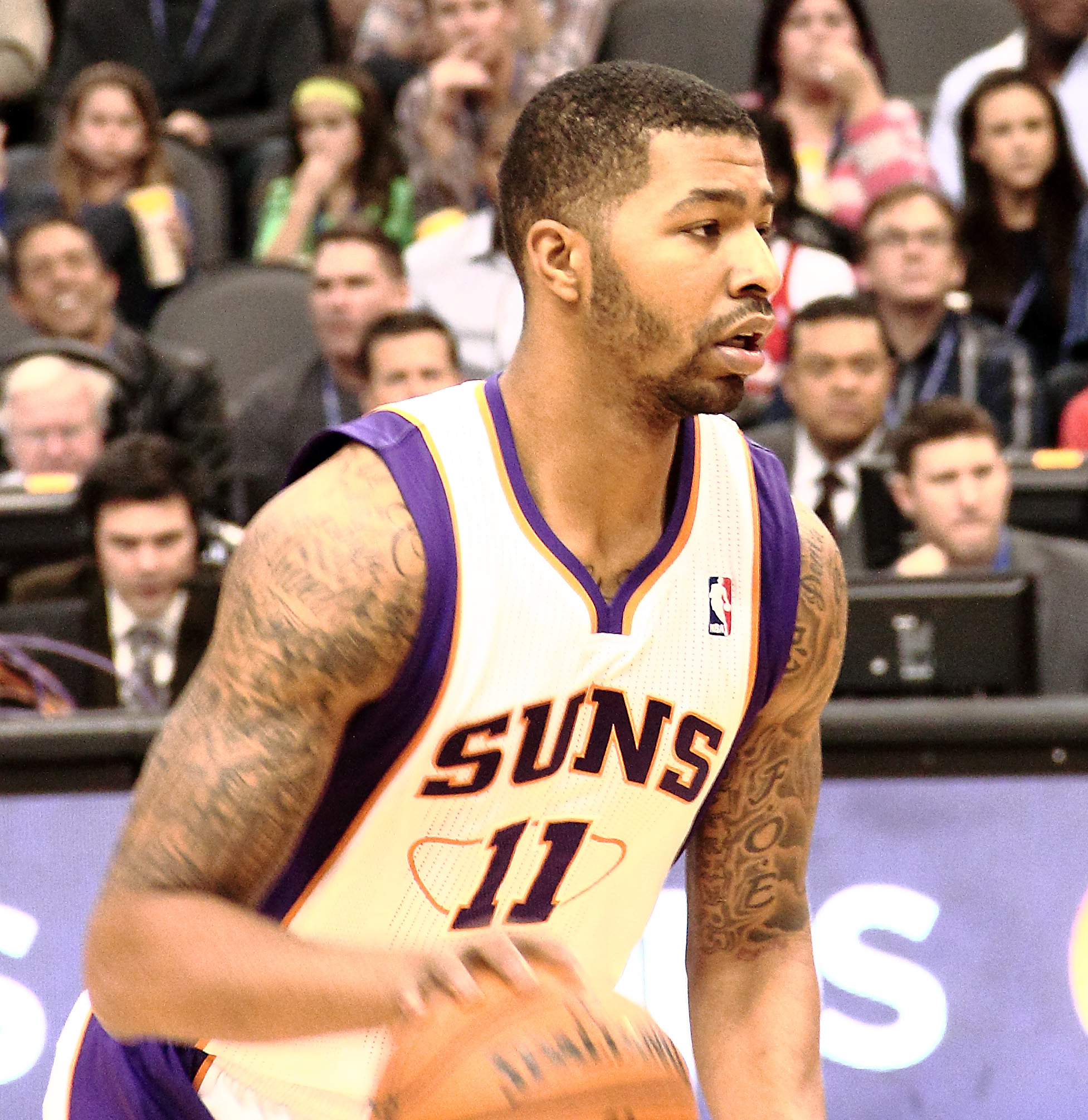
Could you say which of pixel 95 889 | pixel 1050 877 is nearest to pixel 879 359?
pixel 1050 877

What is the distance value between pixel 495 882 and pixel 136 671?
2755 mm

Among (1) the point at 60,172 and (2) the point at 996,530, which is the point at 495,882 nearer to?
(2) the point at 996,530

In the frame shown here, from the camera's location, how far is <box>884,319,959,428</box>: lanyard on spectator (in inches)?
255

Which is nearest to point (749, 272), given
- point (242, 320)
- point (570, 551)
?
point (570, 551)

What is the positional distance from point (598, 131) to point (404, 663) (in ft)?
2.11

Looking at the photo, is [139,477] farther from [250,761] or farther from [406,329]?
[250,761]

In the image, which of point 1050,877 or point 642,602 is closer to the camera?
point 642,602

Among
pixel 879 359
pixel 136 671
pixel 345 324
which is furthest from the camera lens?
pixel 345 324

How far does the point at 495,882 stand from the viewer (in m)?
2.35

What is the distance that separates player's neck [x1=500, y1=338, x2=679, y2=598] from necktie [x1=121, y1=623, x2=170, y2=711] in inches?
103

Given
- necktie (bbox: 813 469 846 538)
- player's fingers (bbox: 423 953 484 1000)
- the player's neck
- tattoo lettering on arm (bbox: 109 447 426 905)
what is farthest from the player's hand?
necktie (bbox: 813 469 846 538)

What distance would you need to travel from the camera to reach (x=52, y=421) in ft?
20.2

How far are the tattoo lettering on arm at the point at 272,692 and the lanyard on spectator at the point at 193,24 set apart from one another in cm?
744

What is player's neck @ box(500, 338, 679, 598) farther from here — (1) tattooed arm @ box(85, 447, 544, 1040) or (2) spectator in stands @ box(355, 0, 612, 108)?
(2) spectator in stands @ box(355, 0, 612, 108)
